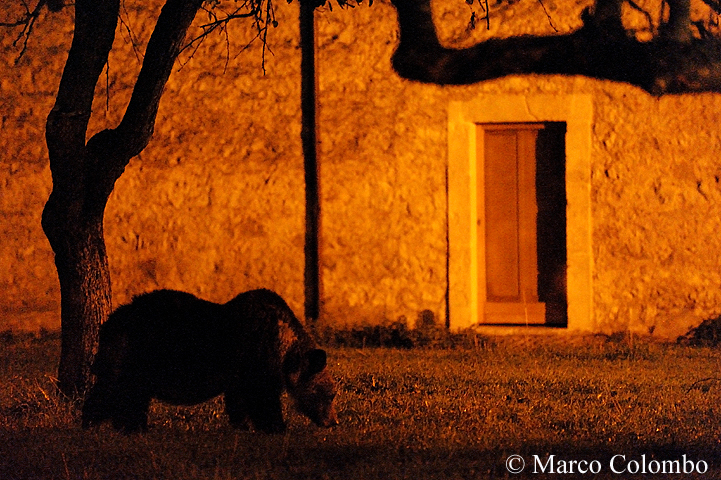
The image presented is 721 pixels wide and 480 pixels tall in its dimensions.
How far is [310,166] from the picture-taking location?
9180 mm

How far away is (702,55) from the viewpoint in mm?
8836

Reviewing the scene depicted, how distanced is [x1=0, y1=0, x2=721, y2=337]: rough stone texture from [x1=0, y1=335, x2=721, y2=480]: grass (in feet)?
3.53

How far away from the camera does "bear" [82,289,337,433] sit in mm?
5168

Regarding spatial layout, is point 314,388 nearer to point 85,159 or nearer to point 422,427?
point 422,427

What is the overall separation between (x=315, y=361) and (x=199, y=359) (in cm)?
68

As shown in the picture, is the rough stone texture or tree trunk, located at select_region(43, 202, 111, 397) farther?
the rough stone texture

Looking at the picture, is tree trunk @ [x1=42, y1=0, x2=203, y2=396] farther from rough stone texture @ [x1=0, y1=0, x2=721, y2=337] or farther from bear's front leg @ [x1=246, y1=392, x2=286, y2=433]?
rough stone texture @ [x1=0, y1=0, x2=721, y2=337]

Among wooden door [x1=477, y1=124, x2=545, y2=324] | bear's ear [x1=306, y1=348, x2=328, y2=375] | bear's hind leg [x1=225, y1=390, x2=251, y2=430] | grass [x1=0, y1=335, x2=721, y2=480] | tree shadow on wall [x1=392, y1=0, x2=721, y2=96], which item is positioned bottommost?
grass [x1=0, y1=335, x2=721, y2=480]

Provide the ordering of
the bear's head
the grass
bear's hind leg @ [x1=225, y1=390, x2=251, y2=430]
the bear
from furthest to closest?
1. bear's hind leg @ [x1=225, y1=390, x2=251, y2=430]
2. the bear's head
3. the bear
4. the grass

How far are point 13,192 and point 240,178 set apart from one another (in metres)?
2.53

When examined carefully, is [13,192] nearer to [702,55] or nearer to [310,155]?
[310,155]

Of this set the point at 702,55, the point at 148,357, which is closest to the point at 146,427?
the point at 148,357

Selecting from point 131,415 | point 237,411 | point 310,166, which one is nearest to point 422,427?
point 237,411

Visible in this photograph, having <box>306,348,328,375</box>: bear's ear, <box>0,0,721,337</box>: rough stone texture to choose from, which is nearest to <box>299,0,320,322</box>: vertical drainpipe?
<box>0,0,721,337</box>: rough stone texture
